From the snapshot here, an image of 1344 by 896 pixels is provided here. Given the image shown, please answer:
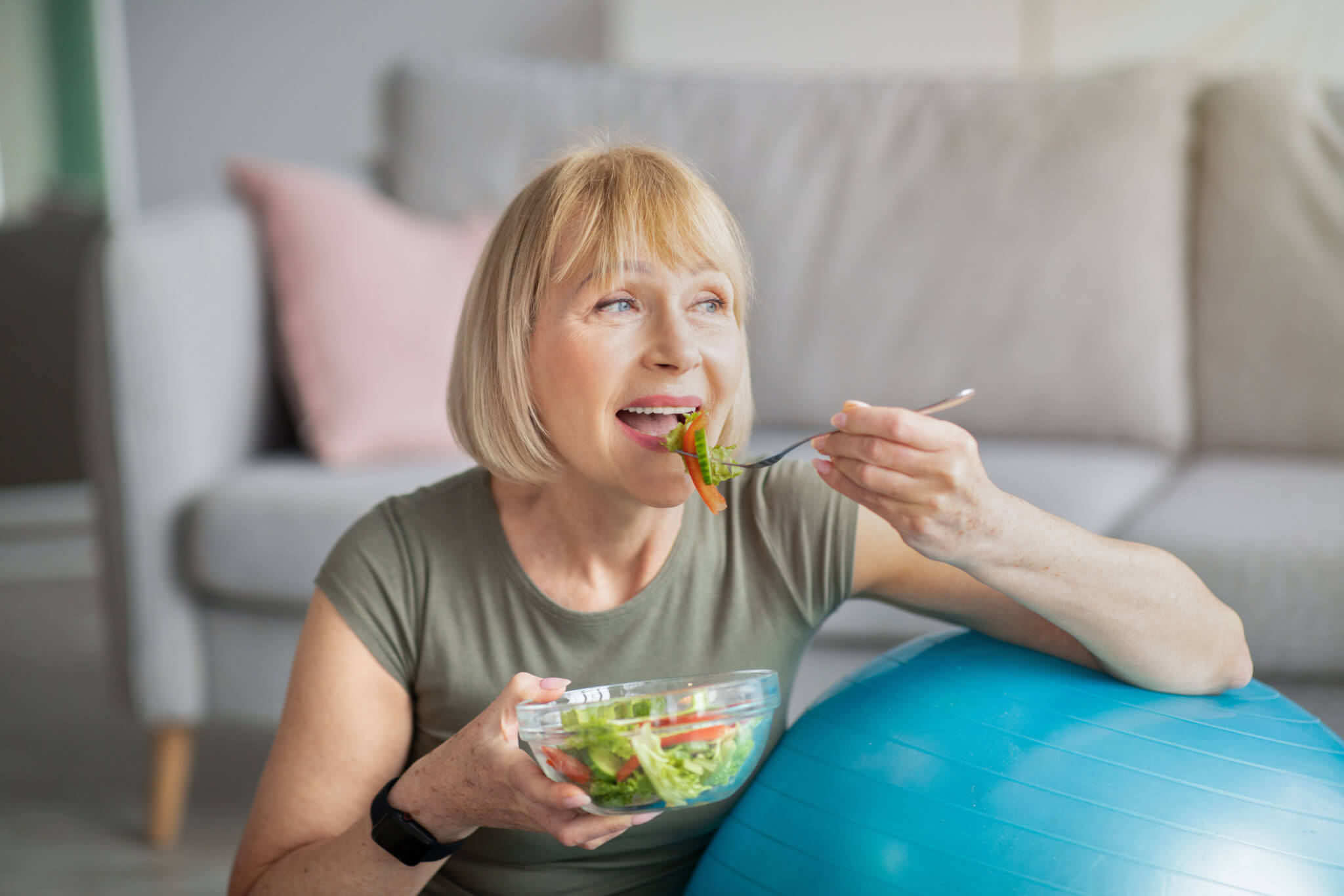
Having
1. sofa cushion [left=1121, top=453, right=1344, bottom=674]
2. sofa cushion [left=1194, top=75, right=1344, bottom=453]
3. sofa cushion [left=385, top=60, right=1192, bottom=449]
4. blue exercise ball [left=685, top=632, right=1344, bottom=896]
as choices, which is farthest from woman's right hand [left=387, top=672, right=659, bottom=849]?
sofa cushion [left=1194, top=75, right=1344, bottom=453]

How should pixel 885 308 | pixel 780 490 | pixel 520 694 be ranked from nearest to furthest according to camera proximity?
pixel 520 694
pixel 780 490
pixel 885 308

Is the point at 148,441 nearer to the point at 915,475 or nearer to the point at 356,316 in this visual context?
the point at 356,316

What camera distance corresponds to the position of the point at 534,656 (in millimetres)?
1104

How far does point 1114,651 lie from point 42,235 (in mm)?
4510

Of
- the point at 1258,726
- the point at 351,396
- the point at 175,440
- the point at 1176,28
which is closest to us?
the point at 1258,726

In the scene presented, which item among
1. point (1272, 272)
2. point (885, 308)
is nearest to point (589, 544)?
point (885, 308)

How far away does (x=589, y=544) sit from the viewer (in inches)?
45.1

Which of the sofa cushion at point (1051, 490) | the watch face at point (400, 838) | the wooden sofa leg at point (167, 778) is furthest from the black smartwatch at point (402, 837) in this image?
the wooden sofa leg at point (167, 778)

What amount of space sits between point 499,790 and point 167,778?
5.05 feet

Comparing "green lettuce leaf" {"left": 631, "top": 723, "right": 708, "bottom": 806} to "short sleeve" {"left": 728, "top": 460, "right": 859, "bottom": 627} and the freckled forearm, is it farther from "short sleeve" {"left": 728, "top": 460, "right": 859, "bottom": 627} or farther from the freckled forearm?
"short sleeve" {"left": 728, "top": 460, "right": 859, "bottom": 627}

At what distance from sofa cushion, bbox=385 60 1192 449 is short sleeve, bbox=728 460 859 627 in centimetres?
130

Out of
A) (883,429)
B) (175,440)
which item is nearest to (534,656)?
(883,429)

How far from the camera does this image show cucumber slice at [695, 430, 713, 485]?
3.19 feet

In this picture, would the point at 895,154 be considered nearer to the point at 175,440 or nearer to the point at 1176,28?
the point at 1176,28
